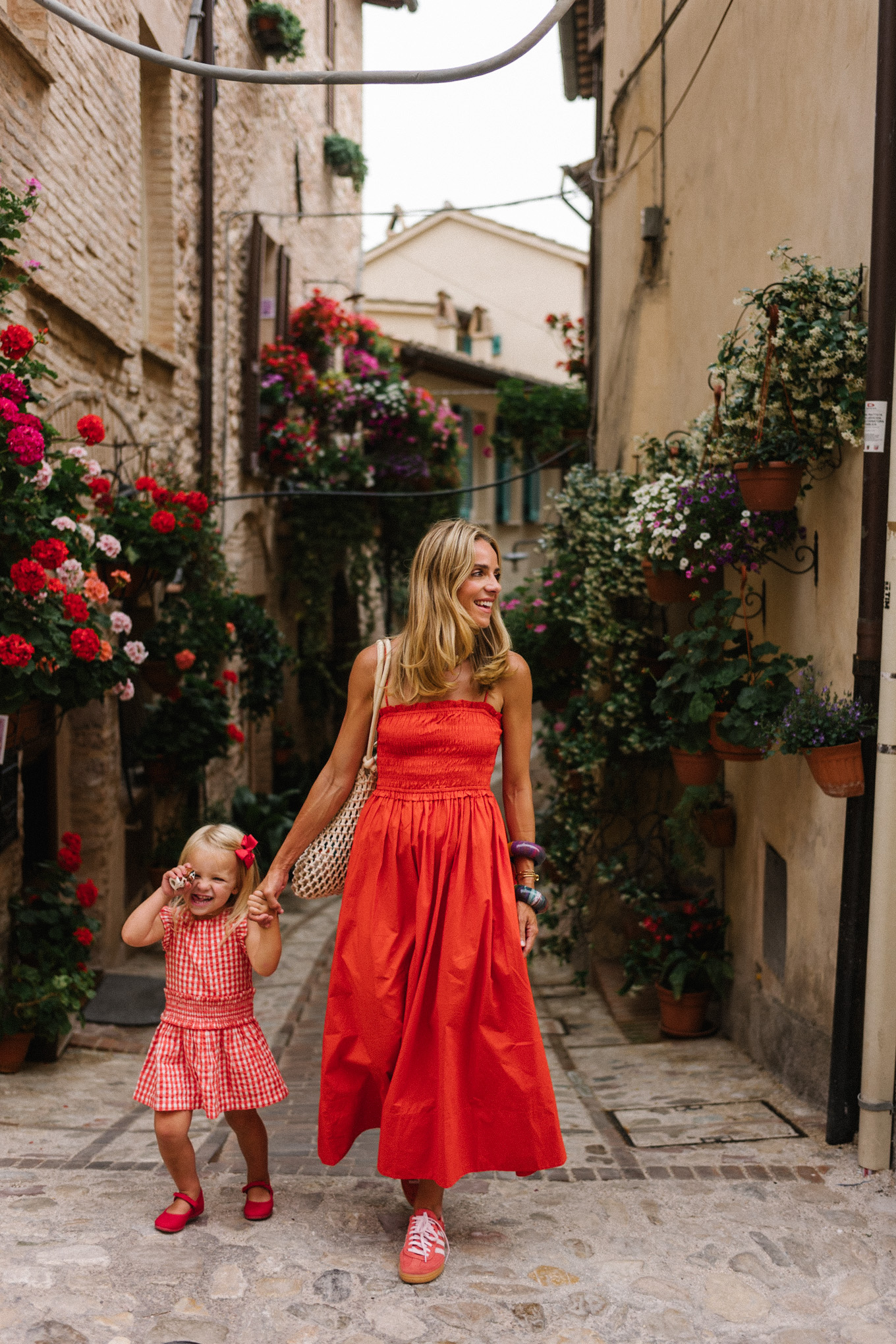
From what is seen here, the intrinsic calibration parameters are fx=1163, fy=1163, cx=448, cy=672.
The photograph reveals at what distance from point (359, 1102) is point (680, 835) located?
287 centimetres

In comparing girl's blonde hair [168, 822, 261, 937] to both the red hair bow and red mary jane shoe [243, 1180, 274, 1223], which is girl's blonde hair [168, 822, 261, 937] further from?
red mary jane shoe [243, 1180, 274, 1223]

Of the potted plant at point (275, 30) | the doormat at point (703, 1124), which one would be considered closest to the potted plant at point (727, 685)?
the doormat at point (703, 1124)

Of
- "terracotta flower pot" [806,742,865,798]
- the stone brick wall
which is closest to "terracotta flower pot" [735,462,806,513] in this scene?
"terracotta flower pot" [806,742,865,798]

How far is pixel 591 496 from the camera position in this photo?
22.4 feet

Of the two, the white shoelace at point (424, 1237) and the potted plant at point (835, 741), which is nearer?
the white shoelace at point (424, 1237)

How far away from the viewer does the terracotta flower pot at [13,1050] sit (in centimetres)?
500

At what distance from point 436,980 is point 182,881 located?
69cm

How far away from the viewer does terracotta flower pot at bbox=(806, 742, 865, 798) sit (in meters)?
3.46

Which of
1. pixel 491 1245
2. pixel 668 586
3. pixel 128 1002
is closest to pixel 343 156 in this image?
pixel 668 586

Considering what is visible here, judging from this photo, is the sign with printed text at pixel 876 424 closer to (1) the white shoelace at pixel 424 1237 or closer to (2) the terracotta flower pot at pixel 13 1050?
(1) the white shoelace at pixel 424 1237

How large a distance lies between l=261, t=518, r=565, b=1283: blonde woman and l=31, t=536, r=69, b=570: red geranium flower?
5.35 feet

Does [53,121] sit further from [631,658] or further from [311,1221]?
[311,1221]

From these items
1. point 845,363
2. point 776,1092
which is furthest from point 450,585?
point 776,1092

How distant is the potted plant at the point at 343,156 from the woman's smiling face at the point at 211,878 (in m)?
12.4
